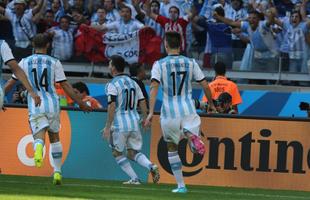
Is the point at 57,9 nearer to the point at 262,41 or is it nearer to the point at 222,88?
the point at 262,41

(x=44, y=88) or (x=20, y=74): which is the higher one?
(x=20, y=74)

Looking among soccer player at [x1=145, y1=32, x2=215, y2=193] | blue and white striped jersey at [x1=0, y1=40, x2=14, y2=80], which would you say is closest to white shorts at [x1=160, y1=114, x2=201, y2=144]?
soccer player at [x1=145, y1=32, x2=215, y2=193]

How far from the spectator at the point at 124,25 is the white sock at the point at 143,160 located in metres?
5.86

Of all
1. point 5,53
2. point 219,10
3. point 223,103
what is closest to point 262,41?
point 219,10

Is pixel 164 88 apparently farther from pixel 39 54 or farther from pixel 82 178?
pixel 82 178

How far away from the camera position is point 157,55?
20.2m

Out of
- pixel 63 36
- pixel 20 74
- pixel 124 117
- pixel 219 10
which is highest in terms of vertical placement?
pixel 20 74

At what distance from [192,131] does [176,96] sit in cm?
55

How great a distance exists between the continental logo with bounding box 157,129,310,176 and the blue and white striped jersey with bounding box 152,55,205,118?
2.43 metres

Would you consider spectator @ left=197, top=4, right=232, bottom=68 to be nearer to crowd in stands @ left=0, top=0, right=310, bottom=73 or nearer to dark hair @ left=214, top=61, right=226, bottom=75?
crowd in stands @ left=0, top=0, right=310, bottom=73

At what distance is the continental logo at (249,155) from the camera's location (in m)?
15.4

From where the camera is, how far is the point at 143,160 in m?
14.4

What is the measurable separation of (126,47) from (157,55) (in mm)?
664

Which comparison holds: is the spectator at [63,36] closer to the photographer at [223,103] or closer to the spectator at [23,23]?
the spectator at [23,23]
